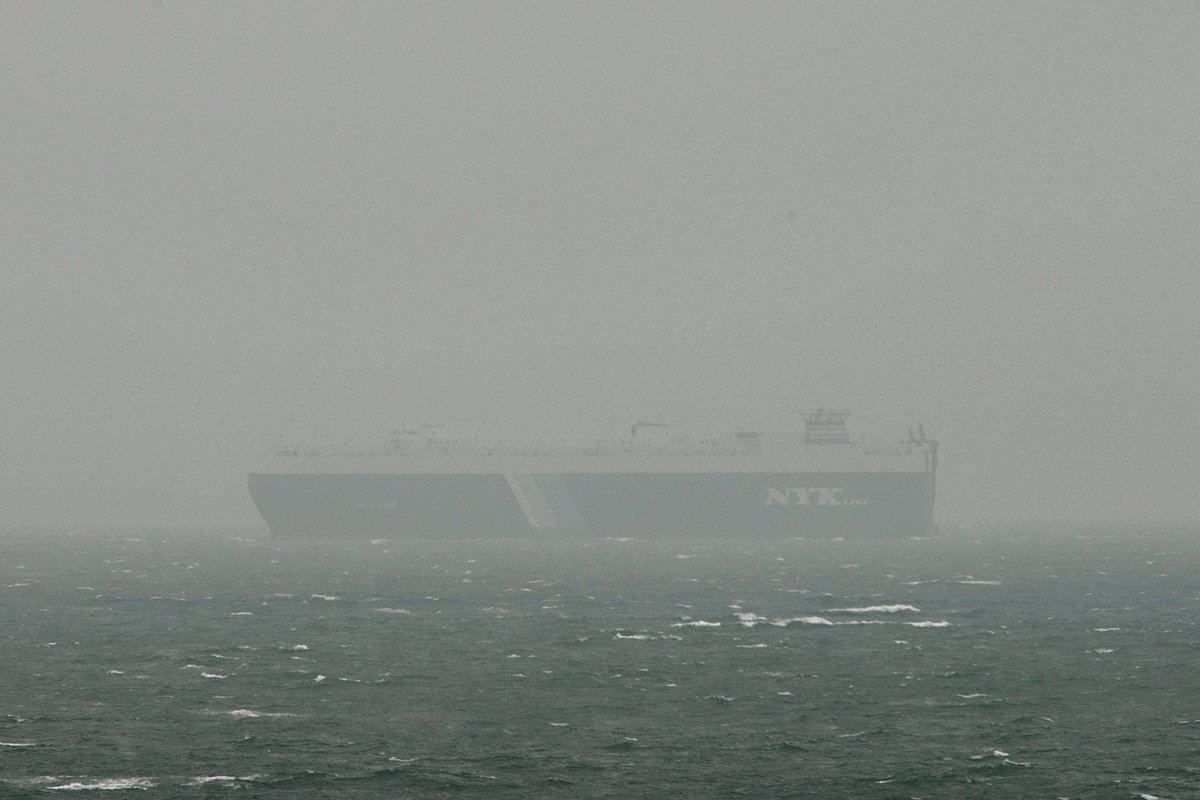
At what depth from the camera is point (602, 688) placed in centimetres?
4241

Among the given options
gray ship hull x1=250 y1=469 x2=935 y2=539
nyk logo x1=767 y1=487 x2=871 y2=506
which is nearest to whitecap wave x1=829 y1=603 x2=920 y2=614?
nyk logo x1=767 y1=487 x2=871 y2=506

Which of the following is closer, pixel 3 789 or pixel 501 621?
Result: pixel 3 789

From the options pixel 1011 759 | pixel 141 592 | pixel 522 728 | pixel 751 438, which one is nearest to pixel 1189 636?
pixel 1011 759

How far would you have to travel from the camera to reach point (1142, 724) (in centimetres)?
3659

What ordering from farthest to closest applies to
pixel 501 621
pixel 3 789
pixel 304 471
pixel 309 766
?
1. pixel 304 471
2. pixel 501 621
3. pixel 309 766
4. pixel 3 789

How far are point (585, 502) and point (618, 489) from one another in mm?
3668

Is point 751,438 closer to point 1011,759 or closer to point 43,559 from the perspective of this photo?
point 43,559

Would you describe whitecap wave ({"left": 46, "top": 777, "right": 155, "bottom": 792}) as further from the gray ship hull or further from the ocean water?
the gray ship hull

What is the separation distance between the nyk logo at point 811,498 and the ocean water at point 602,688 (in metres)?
46.6

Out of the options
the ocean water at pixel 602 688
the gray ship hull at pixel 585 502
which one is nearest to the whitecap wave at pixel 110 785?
the ocean water at pixel 602 688

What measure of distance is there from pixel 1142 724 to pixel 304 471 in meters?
106

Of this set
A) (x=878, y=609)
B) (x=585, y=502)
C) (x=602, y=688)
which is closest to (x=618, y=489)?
(x=585, y=502)

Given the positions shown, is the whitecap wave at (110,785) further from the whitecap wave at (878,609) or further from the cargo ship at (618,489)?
the cargo ship at (618,489)

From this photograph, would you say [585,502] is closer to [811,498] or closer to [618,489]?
[618,489]
